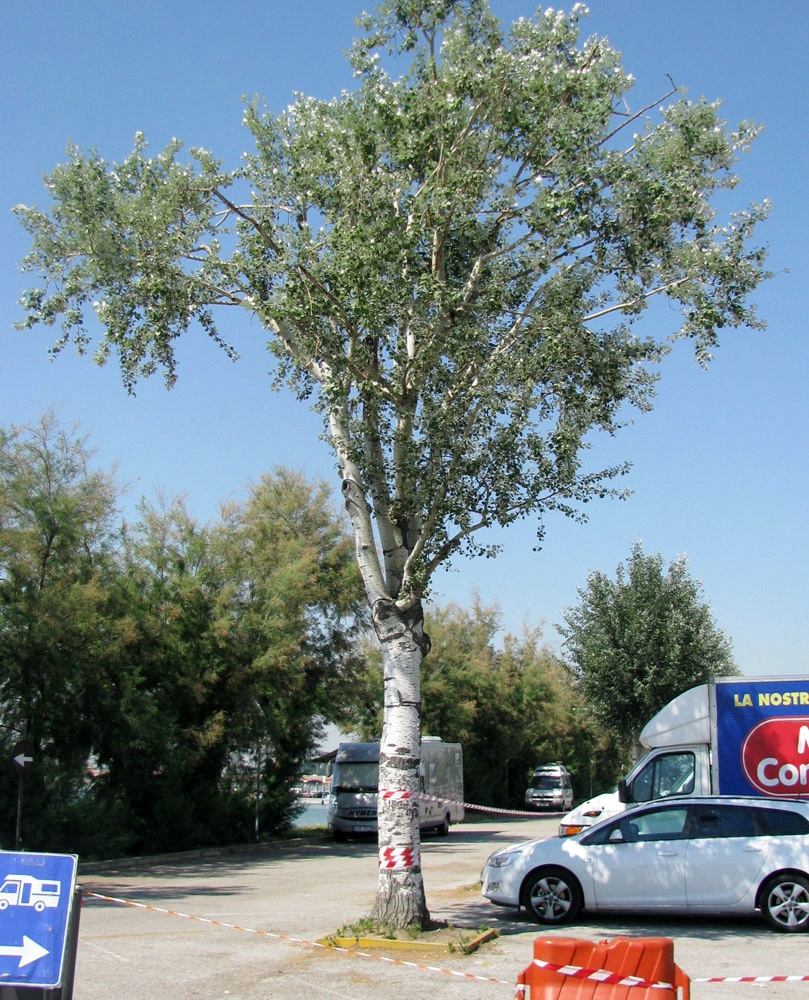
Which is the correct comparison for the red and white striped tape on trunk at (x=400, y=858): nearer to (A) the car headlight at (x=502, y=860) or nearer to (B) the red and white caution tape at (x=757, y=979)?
(A) the car headlight at (x=502, y=860)

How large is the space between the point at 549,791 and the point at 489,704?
6884 mm

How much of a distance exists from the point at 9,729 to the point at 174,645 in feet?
16.5

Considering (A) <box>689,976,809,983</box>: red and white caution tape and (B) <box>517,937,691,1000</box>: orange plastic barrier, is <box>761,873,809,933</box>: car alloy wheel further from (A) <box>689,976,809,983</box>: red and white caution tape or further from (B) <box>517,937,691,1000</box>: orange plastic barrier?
(B) <box>517,937,691,1000</box>: orange plastic barrier

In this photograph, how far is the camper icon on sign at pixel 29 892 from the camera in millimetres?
5797

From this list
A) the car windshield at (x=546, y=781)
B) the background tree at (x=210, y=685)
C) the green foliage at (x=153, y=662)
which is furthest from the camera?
the car windshield at (x=546, y=781)

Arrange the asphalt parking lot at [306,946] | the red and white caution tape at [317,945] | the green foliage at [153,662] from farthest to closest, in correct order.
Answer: the green foliage at [153,662] → the red and white caution tape at [317,945] → the asphalt parking lot at [306,946]

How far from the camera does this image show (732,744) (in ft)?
45.2

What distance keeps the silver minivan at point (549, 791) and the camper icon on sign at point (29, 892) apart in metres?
46.5

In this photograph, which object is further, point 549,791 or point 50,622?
point 549,791

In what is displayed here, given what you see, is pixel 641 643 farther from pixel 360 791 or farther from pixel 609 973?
pixel 609 973

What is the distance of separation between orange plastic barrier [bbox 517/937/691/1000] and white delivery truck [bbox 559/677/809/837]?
8.83 meters

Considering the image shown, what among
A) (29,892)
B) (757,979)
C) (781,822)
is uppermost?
(781,822)

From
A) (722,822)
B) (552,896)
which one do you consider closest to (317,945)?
(552,896)

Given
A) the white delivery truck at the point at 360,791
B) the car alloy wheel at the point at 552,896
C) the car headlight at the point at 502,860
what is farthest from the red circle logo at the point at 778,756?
the white delivery truck at the point at 360,791
